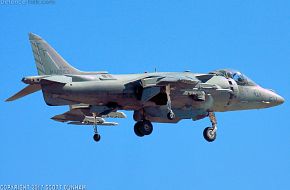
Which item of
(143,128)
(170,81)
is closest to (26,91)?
(143,128)

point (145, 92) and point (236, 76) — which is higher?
point (236, 76)

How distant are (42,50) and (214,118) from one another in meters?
10.7

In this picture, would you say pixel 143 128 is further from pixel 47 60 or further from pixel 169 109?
pixel 47 60

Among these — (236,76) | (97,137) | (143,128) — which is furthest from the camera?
(236,76)

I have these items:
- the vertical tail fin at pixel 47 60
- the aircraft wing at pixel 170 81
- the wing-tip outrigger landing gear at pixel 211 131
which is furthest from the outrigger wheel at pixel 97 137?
the wing-tip outrigger landing gear at pixel 211 131

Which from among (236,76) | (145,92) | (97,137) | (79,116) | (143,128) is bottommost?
(97,137)

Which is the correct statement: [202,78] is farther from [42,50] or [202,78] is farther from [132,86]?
[42,50]

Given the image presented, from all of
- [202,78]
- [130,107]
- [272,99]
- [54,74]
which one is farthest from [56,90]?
[272,99]

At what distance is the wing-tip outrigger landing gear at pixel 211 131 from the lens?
4812cm

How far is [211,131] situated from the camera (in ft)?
158

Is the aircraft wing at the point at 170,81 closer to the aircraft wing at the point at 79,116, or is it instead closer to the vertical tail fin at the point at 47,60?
the vertical tail fin at the point at 47,60

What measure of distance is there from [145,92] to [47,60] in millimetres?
5479

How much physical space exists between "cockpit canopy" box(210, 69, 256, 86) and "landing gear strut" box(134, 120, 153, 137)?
4.87 meters

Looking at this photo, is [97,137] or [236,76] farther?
[236,76]
